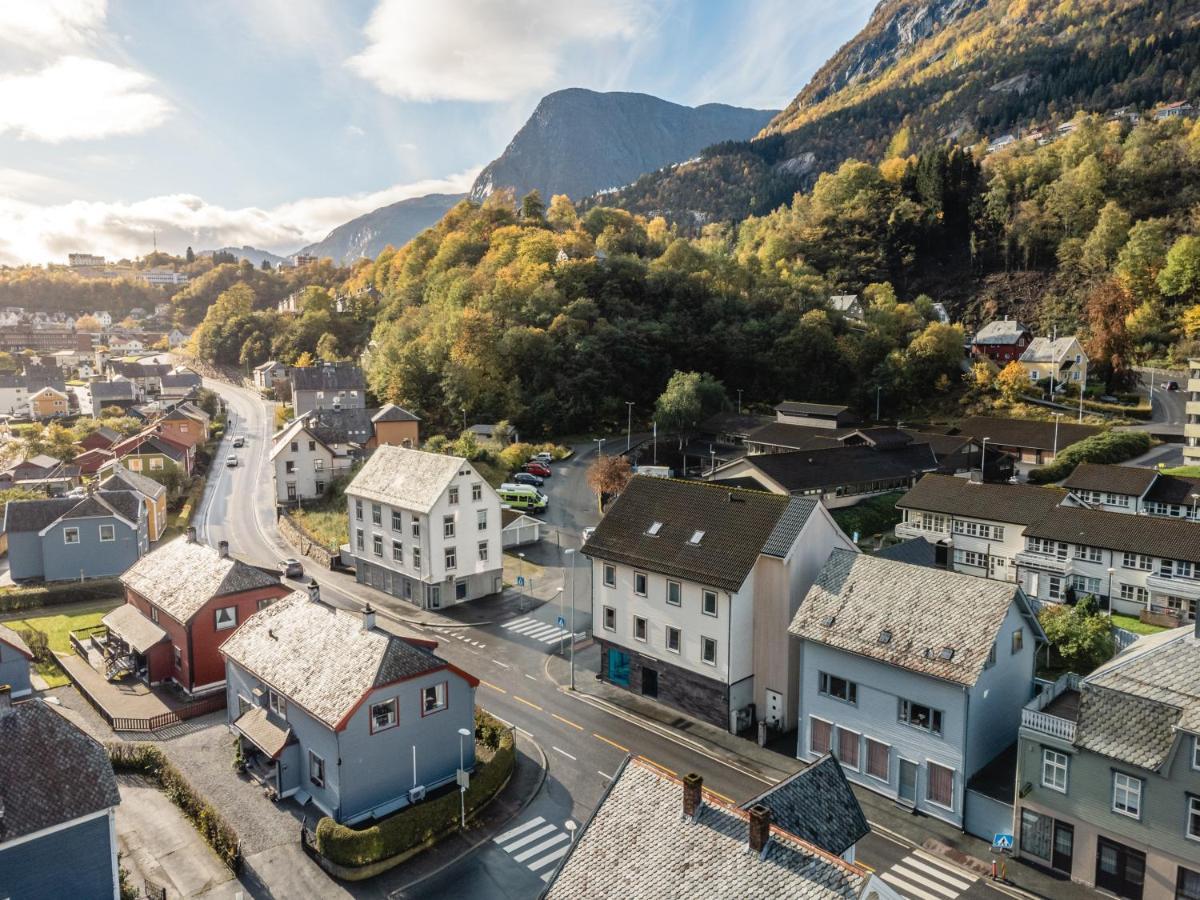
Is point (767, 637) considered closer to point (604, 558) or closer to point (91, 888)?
point (604, 558)

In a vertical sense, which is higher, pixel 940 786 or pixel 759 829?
pixel 759 829

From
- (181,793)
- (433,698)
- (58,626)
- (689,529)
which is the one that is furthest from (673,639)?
(58,626)

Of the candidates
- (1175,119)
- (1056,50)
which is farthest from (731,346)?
(1056,50)

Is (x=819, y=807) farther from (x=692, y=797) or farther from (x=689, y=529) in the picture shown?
(x=689, y=529)

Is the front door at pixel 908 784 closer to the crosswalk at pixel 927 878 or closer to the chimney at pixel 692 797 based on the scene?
the crosswalk at pixel 927 878

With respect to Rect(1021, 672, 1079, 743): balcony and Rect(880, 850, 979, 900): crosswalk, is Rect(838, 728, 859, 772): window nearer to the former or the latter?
Rect(880, 850, 979, 900): crosswalk

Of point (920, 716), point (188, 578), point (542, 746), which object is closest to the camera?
point (920, 716)
